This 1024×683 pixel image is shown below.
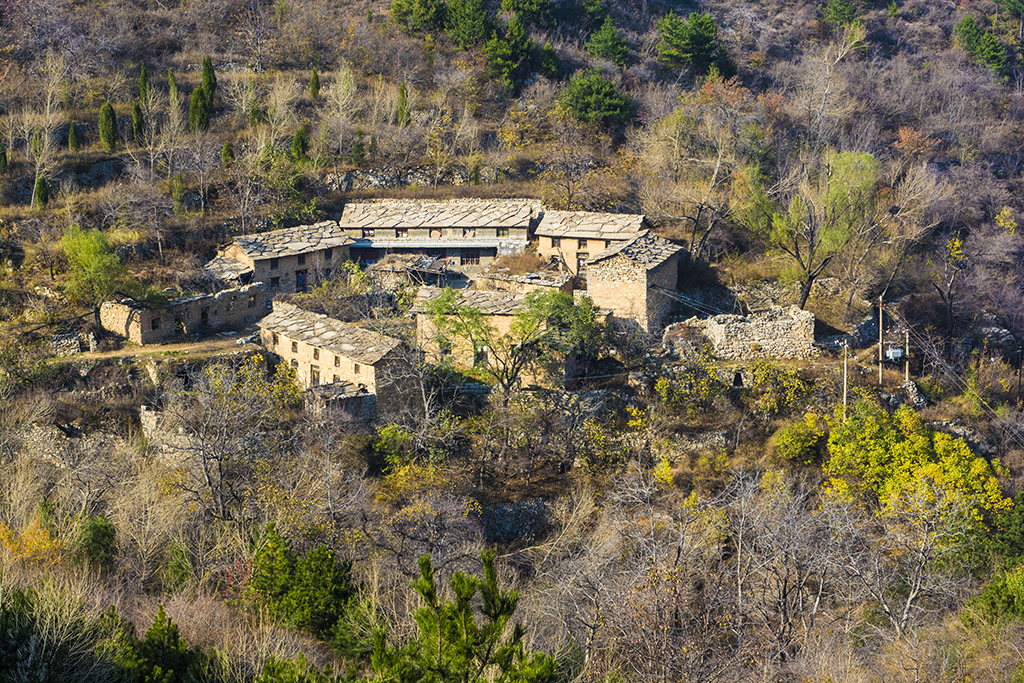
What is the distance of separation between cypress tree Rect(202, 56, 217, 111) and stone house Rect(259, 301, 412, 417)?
2198 centimetres

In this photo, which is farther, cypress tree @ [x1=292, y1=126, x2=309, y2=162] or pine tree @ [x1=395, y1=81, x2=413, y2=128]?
pine tree @ [x1=395, y1=81, x2=413, y2=128]

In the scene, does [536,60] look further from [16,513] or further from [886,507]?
[16,513]

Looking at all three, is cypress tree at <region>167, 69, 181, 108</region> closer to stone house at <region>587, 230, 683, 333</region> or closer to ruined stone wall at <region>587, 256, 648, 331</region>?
stone house at <region>587, 230, 683, 333</region>

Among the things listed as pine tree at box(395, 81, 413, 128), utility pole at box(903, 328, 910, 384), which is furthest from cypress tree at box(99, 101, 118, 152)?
utility pole at box(903, 328, 910, 384)

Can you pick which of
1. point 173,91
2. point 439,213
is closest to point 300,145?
point 173,91

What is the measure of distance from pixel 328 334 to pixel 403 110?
25.2m

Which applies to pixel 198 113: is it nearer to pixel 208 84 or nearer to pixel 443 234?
pixel 208 84

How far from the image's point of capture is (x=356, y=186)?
52781 millimetres

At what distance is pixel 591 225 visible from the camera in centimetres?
4578

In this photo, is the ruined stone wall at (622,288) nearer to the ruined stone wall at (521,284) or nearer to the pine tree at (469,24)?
the ruined stone wall at (521,284)

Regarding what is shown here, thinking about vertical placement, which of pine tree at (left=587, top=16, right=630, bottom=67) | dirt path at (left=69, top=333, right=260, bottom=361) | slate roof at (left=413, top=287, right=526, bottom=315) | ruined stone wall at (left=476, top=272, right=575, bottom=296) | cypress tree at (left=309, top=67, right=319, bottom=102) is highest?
pine tree at (left=587, top=16, right=630, bottom=67)

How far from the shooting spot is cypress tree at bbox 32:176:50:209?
43812 mm

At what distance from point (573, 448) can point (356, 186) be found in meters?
25.2

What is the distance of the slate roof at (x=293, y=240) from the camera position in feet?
143
